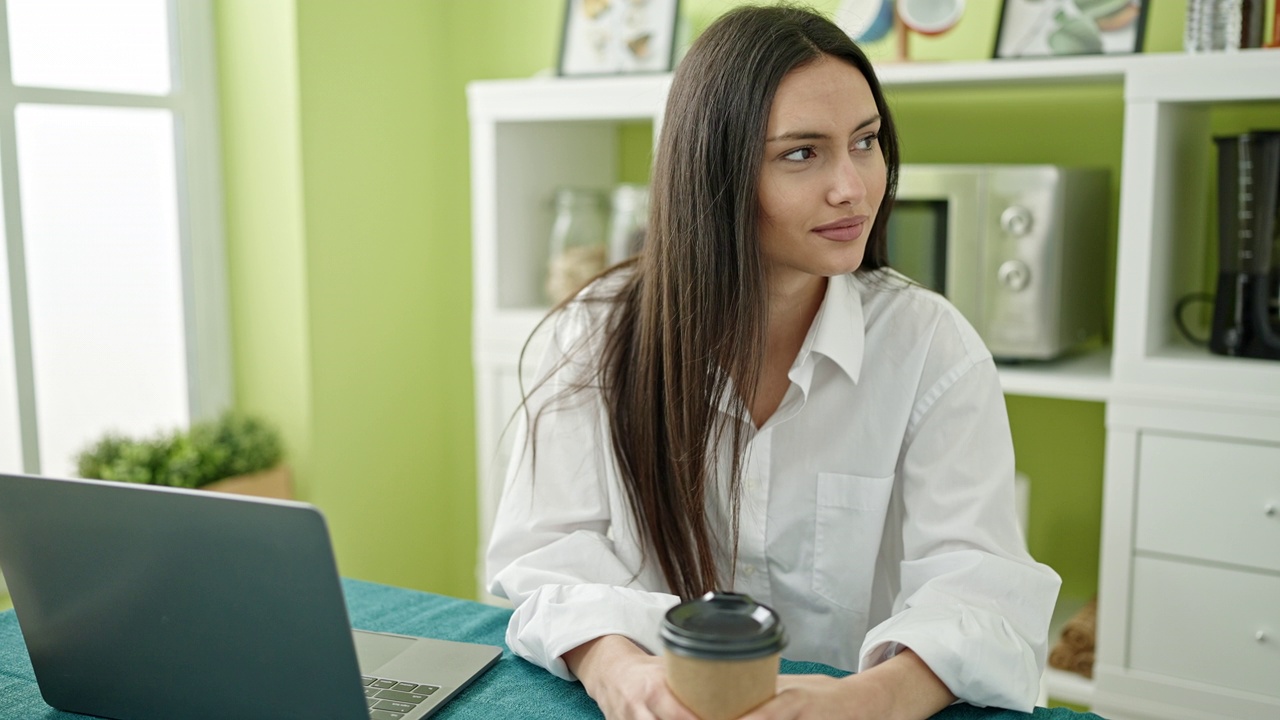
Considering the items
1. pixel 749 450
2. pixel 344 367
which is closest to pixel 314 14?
pixel 344 367

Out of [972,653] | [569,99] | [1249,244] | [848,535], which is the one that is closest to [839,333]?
[848,535]

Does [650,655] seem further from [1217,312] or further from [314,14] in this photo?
[314,14]

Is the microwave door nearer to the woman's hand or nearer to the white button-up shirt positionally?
the white button-up shirt

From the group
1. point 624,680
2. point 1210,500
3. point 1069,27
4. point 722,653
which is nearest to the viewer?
point 722,653

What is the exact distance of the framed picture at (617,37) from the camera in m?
2.30

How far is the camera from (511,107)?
2.34 meters

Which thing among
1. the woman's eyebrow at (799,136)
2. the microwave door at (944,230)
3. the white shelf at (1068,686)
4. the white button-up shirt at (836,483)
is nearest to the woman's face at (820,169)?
the woman's eyebrow at (799,136)

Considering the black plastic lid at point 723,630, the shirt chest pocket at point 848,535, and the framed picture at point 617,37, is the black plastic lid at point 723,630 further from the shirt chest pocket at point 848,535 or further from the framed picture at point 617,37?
the framed picture at point 617,37

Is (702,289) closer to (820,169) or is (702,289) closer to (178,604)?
(820,169)

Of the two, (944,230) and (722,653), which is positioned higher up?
(944,230)

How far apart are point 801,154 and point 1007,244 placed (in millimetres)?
850

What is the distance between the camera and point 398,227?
2670mm

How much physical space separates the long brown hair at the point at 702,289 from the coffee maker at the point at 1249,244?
77 centimetres

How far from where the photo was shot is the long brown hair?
1204 mm
